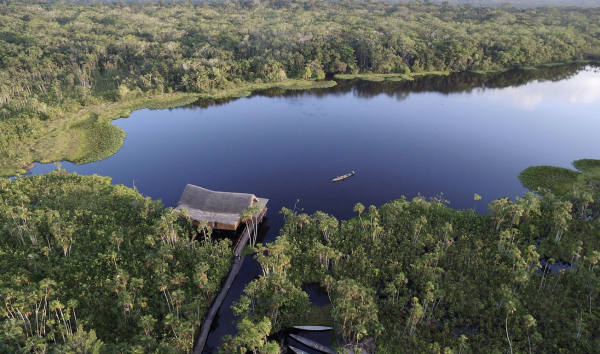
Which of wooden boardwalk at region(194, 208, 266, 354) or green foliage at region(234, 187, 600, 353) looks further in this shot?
wooden boardwalk at region(194, 208, 266, 354)

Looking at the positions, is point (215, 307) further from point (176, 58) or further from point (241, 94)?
point (176, 58)

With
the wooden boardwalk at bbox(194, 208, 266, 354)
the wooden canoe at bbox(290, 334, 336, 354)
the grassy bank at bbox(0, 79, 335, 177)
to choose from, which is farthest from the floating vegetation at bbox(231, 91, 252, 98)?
the wooden canoe at bbox(290, 334, 336, 354)

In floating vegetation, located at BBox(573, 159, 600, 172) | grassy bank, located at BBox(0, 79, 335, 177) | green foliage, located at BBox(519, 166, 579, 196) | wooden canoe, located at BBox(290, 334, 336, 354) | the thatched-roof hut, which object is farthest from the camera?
grassy bank, located at BBox(0, 79, 335, 177)

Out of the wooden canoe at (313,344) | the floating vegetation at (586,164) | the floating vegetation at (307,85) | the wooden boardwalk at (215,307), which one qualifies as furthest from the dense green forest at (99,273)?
the floating vegetation at (307,85)

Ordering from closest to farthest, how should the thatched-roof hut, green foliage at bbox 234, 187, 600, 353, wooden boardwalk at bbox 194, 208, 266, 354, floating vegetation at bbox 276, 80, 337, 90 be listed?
green foliage at bbox 234, 187, 600, 353 < wooden boardwalk at bbox 194, 208, 266, 354 < the thatched-roof hut < floating vegetation at bbox 276, 80, 337, 90

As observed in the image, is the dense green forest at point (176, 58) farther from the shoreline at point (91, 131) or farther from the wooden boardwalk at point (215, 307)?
the wooden boardwalk at point (215, 307)

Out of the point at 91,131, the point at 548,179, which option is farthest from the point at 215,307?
the point at 91,131

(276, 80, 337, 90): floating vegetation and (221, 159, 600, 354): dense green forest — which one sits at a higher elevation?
(276, 80, 337, 90): floating vegetation

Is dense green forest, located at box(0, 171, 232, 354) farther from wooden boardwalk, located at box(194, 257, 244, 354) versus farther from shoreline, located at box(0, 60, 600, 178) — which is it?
shoreline, located at box(0, 60, 600, 178)
